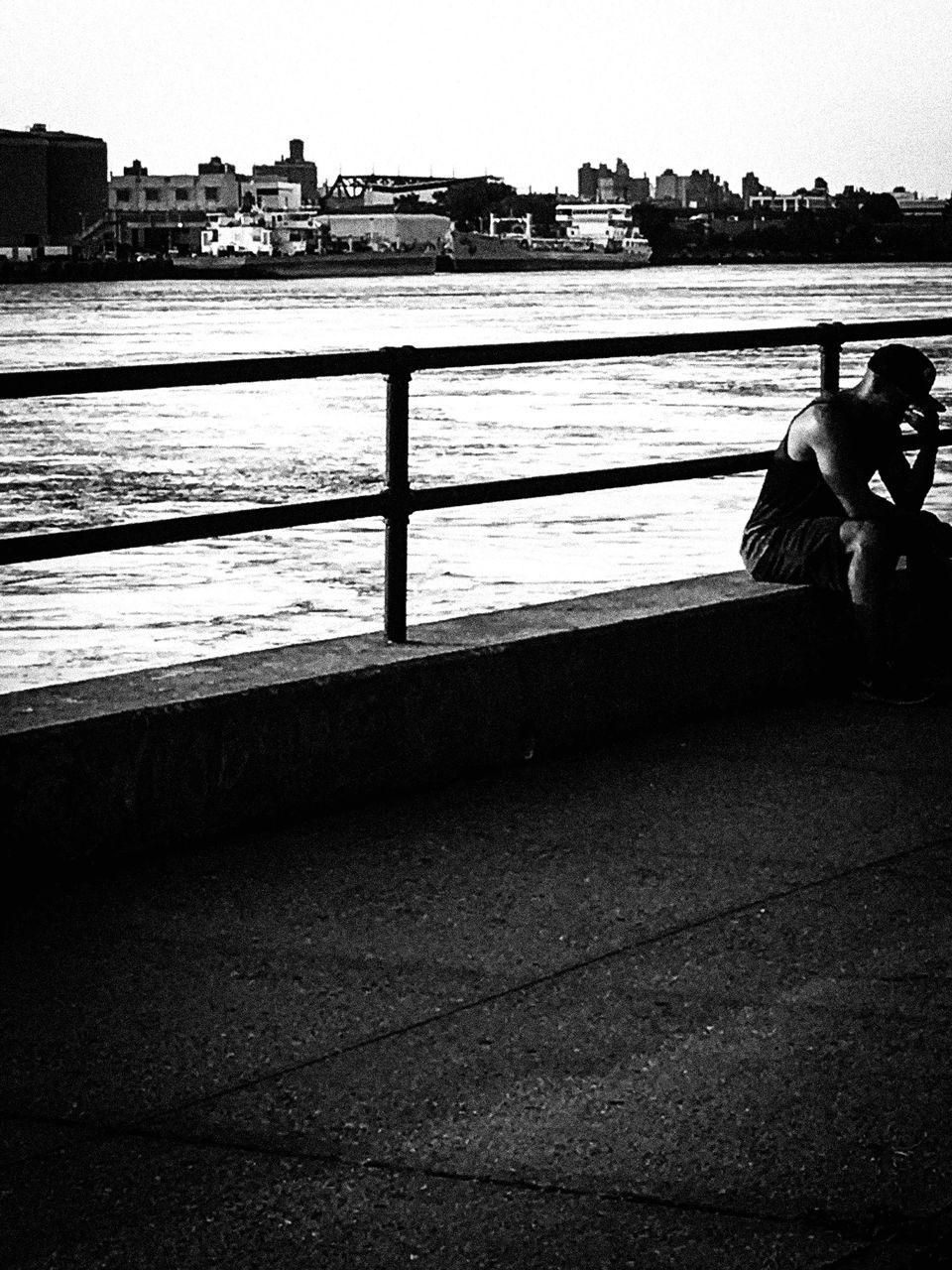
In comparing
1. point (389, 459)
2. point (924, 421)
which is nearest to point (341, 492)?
point (924, 421)

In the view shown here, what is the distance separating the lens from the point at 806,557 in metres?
8.00

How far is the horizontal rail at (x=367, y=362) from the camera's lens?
568cm

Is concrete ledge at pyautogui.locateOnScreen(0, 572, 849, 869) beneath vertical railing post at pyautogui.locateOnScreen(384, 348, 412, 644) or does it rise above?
beneath

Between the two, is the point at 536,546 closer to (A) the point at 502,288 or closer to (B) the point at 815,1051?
(B) the point at 815,1051

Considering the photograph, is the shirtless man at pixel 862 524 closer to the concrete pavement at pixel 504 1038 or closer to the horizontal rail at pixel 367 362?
the horizontal rail at pixel 367 362

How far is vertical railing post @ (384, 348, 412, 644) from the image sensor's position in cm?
648

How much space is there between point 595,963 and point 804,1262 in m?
1.50

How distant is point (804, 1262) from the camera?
3.42 meters

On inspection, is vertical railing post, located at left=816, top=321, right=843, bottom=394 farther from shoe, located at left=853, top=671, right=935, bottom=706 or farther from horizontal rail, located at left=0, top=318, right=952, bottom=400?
shoe, located at left=853, top=671, right=935, bottom=706

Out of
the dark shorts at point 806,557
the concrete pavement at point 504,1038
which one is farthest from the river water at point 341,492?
the concrete pavement at point 504,1038

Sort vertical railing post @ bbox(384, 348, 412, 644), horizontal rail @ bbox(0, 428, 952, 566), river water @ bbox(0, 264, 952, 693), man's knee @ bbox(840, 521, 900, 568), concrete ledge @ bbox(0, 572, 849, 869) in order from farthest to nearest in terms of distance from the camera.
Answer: river water @ bbox(0, 264, 952, 693), man's knee @ bbox(840, 521, 900, 568), vertical railing post @ bbox(384, 348, 412, 644), horizontal rail @ bbox(0, 428, 952, 566), concrete ledge @ bbox(0, 572, 849, 869)

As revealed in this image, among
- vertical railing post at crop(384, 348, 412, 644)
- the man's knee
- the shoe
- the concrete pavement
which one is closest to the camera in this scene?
the concrete pavement

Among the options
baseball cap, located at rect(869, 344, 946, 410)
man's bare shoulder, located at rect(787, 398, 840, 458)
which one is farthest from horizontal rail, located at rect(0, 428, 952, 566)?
baseball cap, located at rect(869, 344, 946, 410)

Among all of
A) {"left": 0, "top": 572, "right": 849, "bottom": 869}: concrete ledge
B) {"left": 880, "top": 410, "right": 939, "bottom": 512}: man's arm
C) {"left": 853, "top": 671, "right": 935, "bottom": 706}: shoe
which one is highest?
{"left": 880, "top": 410, "right": 939, "bottom": 512}: man's arm
